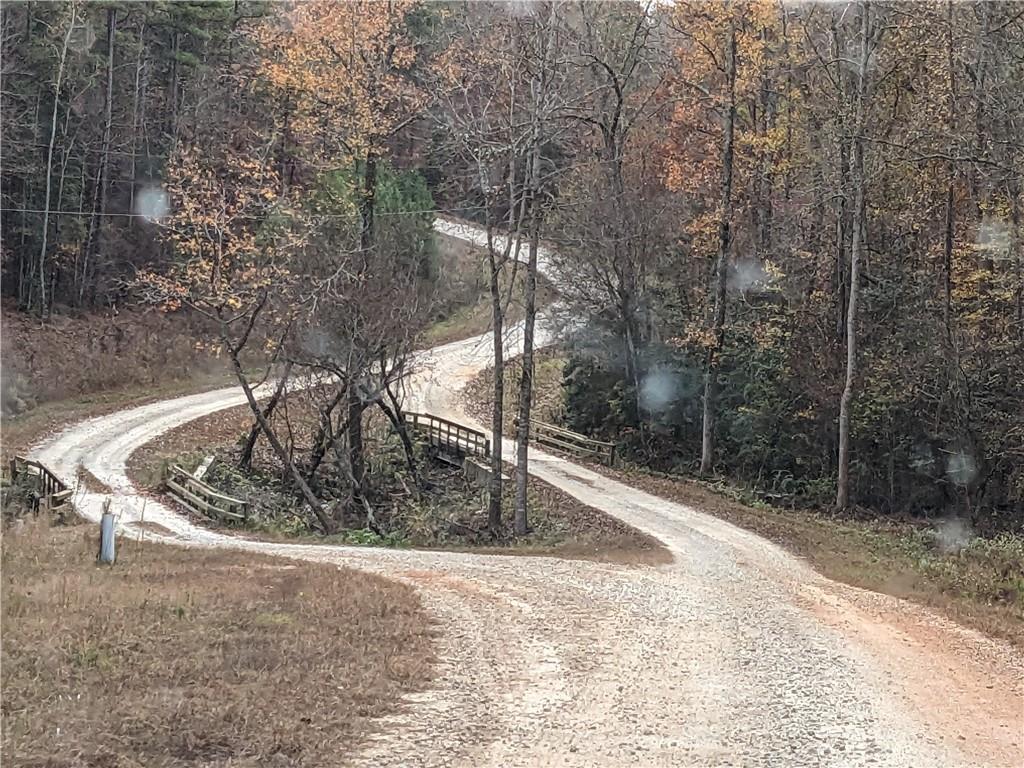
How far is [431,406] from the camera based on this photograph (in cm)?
3366

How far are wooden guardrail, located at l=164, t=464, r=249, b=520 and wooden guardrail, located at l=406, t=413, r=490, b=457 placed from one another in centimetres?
745

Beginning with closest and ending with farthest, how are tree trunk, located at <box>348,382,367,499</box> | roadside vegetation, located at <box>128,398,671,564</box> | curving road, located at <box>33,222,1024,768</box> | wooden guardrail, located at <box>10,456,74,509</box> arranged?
curving road, located at <box>33,222,1024,768</box>, roadside vegetation, located at <box>128,398,671,564</box>, wooden guardrail, located at <box>10,456,74,509</box>, tree trunk, located at <box>348,382,367,499</box>

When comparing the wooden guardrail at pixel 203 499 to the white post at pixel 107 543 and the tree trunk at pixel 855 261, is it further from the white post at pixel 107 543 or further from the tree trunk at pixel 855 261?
the tree trunk at pixel 855 261

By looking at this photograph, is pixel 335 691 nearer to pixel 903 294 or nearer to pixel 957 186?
pixel 903 294

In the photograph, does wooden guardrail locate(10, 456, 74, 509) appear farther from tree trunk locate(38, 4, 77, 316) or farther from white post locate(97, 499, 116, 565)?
tree trunk locate(38, 4, 77, 316)

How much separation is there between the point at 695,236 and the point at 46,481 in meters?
18.0

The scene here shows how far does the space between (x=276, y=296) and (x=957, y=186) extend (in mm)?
17104

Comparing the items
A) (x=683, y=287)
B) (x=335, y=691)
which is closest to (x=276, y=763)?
(x=335, y=691)

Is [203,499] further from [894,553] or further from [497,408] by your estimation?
[894,553]

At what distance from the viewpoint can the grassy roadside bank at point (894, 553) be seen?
12898 mm

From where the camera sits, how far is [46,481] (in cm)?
2200

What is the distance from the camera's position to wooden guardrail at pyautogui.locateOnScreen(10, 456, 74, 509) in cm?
2007

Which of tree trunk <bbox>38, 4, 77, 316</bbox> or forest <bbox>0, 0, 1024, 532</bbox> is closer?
forest <bbox>0, 0, 1024, 532</bbox>

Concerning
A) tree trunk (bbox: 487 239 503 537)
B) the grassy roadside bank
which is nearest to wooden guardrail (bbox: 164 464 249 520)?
tree trunk (bbox: 487 239 503 537)
